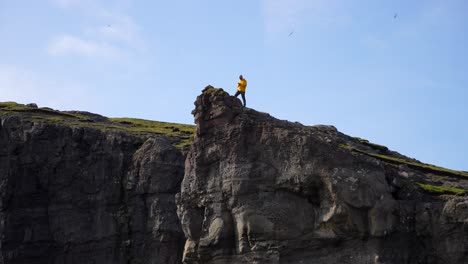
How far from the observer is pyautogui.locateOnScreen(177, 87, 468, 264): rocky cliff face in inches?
2064

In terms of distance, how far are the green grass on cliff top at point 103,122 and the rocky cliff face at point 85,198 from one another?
15.0m

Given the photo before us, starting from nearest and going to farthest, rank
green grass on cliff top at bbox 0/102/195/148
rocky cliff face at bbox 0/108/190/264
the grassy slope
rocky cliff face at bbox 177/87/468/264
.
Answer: rocky cliff face at bbox 177/87/468/264, the grassy slope, rocky cliff face at bbox 0/108/190/264, green grass on cliff top at bbox 0/102/195/148

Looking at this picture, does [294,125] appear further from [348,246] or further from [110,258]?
[110,258]

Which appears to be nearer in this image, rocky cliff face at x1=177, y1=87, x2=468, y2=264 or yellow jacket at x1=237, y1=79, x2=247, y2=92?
rocky cliff face at x1=177, y1=87, x2=468, y2=264

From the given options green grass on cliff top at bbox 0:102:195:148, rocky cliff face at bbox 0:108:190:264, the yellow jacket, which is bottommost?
rocky cliff face at bbox 0:108:190:264

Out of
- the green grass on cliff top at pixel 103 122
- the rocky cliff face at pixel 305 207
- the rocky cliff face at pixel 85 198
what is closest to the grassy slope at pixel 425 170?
the rocky cliff face at pixel 305 207

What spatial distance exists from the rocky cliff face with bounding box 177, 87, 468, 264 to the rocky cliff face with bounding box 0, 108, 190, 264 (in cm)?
3489

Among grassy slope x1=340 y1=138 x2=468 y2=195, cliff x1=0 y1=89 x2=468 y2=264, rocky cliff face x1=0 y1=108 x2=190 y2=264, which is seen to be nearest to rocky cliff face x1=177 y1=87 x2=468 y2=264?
cliff x1=0 y1=89 x2=468 y2=264

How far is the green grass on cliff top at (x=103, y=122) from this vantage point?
116m

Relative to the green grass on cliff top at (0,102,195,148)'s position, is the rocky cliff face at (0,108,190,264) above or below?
below

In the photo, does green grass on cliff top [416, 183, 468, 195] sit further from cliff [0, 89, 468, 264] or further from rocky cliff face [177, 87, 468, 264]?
rocky cliff face [177, 87, 468, 264]

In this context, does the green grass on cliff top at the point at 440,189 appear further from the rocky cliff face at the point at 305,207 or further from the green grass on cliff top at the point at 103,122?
the green grass on cliff top at the point at 103,122

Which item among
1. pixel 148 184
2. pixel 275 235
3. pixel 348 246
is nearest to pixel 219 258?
pixel 275 235

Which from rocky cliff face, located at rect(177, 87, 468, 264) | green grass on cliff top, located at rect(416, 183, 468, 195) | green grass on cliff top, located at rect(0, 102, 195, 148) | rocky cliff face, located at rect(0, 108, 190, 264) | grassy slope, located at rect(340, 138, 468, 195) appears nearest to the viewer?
rocky cliff face, located at rect(177, 87, 468, 264)
